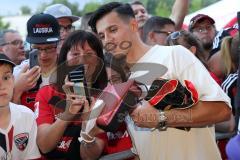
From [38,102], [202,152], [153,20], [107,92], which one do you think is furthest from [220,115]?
[153,20]

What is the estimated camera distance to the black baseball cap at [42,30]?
3256mm

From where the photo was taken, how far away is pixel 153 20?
4.21 meters

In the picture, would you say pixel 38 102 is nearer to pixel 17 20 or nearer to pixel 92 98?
pixel 92 98

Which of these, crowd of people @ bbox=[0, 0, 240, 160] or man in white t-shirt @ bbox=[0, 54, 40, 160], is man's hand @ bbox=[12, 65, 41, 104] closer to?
crowd of people @ bbox=[0, 0, 240, 160]

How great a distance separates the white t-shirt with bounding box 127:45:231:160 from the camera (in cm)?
215

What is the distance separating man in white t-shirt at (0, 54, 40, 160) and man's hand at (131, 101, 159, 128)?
0.73 meters

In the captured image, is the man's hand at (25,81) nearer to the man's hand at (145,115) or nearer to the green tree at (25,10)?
the man's hand at (145,115)

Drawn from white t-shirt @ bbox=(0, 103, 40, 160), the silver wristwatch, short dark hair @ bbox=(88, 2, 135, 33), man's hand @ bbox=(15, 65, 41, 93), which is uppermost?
short dark hair @ bbox=(88, 2, 135, 33)

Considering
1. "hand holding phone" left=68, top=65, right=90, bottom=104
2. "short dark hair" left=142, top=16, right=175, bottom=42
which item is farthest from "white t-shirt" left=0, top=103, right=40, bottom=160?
"short dark hair" left=142, top=16, right=175, bottom=42

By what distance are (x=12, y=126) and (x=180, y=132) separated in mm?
941

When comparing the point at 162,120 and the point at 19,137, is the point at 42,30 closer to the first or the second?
the point at 19,137

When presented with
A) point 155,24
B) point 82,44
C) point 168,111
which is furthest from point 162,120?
point 155,24

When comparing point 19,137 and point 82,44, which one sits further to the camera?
point 82,44

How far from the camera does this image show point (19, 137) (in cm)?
248
